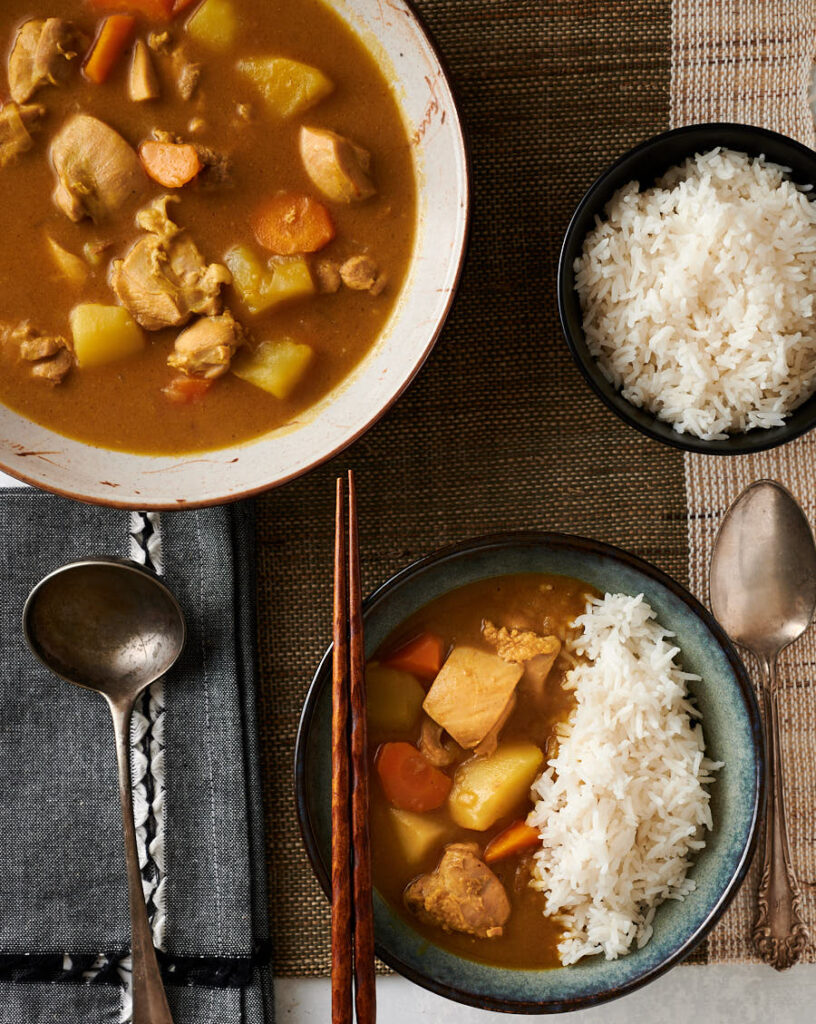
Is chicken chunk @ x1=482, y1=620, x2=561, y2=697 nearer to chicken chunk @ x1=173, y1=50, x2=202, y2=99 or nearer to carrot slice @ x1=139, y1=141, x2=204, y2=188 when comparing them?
carrot slice @ x1=139, y1=141, x2=204, y2=188

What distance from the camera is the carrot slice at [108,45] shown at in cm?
214

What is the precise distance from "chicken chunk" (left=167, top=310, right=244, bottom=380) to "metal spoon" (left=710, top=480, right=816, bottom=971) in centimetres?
126

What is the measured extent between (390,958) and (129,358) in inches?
56.9

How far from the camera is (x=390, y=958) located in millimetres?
2123

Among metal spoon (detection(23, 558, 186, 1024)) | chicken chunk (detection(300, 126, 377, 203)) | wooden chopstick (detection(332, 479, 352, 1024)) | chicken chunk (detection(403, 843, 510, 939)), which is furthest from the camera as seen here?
metal spoon (detection(23, 558, 186, 1024))

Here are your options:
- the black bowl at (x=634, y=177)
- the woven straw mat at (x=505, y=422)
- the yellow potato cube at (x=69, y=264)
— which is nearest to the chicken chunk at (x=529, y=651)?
the woven straw mat at (x=505, y=422)

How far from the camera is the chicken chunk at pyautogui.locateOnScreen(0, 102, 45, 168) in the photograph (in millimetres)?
2139

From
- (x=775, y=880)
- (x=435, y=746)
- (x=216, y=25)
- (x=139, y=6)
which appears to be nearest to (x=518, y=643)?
(x=435, y=746)

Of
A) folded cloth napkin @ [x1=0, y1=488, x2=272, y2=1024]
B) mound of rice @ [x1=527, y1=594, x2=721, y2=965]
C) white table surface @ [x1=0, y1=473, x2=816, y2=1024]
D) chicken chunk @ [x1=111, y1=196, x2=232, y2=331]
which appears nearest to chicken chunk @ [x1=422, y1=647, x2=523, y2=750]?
mound of rice @ [x1=527, y1=594, x2=721, y2=965]

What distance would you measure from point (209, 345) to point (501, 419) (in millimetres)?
743

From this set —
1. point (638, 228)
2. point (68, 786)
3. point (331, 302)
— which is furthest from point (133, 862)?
point (638, 228)

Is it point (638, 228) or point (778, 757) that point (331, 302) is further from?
point (778, 757)

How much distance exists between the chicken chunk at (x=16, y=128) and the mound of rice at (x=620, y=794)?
166cm

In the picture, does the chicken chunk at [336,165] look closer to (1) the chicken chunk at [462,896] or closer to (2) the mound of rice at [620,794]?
(2) the mound of rice at [620,794]
